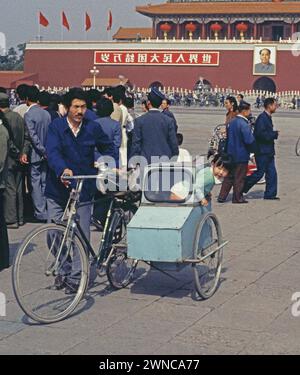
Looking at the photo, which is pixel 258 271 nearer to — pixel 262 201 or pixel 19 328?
pixel 19 328

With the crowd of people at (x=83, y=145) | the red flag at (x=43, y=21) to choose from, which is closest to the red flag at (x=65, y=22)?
the red flag at (x=43, y=21)

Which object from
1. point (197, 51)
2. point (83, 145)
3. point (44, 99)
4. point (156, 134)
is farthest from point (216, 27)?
point (83, 145)

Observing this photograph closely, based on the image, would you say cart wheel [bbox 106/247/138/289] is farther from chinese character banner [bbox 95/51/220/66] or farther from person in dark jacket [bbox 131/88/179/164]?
chinese character banner [bbox 95/51/220/66]

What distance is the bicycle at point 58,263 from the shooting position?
4.08 m

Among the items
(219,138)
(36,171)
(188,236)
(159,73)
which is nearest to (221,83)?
(159,73)

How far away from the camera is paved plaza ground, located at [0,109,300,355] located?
379 centimetres

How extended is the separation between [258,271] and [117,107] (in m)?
3.09

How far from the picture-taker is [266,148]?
8.67 meters

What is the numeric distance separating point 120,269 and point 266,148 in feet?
13.5

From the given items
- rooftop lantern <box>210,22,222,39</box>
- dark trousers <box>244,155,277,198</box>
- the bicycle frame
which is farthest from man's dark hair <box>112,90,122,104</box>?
rooftop lantern <box>210,22,222,39</box>

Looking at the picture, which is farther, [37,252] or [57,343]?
[37,252]

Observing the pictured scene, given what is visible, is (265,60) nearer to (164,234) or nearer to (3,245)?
(3,245)

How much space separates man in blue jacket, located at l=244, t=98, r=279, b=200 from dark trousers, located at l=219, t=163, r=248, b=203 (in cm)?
25

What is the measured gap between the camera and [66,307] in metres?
4.31
